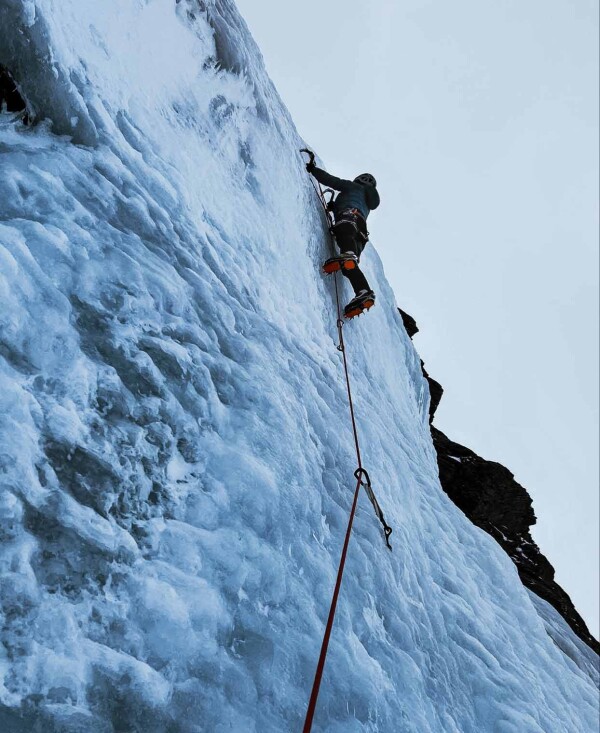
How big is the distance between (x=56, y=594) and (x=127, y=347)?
1131 mm

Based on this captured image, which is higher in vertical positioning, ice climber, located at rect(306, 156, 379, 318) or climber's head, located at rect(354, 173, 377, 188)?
climber's head, located at rect(354, 173, 377, 188)

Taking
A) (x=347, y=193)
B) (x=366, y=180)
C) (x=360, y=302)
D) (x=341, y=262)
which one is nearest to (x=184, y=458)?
(x=360, y=302)

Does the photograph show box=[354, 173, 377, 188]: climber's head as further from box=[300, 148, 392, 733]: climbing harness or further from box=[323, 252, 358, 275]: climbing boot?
box=[323, 252, 358, 275]: climbing boot

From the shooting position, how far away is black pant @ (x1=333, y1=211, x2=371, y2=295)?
6.41 metres

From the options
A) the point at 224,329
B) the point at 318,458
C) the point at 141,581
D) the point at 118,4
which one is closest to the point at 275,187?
the point at 118,4

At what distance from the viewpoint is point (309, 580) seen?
287 cm

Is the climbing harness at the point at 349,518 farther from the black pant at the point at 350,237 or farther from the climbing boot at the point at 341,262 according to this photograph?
the climbing boot at the point at 341,262

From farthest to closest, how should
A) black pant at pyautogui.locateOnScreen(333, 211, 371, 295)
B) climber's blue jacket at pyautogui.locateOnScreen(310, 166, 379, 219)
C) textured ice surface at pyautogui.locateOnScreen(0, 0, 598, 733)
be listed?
1. climber's blue jacket at pyautogui.locateOnScreen(310, 166, 379, 219)
2. black pant at pyautogui.locateOnScreen(333, 211, 371, 295)
3. textured ice surface at pyautogui.locateOnScreen(0, 0, 598, 733)

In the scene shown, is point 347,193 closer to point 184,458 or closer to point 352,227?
point 352,227

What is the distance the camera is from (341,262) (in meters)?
6.23

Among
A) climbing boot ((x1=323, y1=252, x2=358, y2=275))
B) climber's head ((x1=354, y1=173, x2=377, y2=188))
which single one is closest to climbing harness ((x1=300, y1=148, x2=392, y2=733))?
climbing boot ((x1=323, y1=252, x2=358, y2=275))

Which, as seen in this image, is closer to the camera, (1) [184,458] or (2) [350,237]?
(1) [184,458]

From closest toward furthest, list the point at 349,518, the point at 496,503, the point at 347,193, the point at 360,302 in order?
the point at 349,518
the point at 360,302
the point at 347,193
the point at 496,503

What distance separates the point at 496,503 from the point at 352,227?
7336 millimetres
